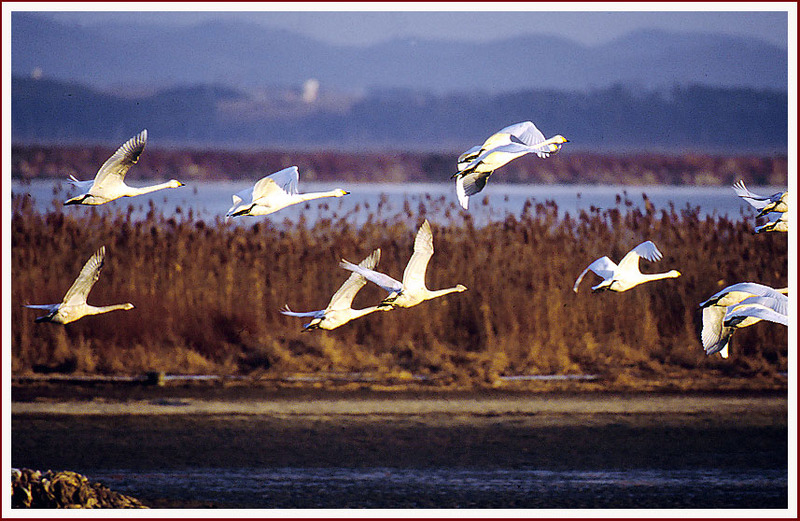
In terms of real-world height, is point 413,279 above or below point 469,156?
below

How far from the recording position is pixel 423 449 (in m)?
10.6

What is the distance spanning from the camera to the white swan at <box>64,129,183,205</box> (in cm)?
745

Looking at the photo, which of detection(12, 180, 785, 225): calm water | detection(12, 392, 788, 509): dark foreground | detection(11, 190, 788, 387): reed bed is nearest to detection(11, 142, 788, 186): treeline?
detection(12, 180, 785, 225): calm water

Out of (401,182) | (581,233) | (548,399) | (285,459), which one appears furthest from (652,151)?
(285,459)

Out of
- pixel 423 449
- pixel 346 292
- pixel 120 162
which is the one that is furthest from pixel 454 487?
pixel 120 162

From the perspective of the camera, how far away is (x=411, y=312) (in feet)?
A: 43.1

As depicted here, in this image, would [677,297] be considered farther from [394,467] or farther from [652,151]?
[652,151]

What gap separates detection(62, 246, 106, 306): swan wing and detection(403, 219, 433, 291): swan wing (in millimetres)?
2224

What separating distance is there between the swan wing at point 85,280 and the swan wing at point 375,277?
1.86 meters

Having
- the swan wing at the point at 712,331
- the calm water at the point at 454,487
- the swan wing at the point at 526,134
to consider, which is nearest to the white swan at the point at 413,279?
the swan wing at the point at 526,134

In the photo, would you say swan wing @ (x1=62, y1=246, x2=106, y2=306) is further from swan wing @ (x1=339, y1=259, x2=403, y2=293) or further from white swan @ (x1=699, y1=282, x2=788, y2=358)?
white swan @ (x1=699, y1=282, x2=788, y2=358)

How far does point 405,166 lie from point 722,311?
1336 centimetres

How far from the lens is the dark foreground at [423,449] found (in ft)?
31.3

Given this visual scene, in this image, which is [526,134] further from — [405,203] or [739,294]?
[405,203]
